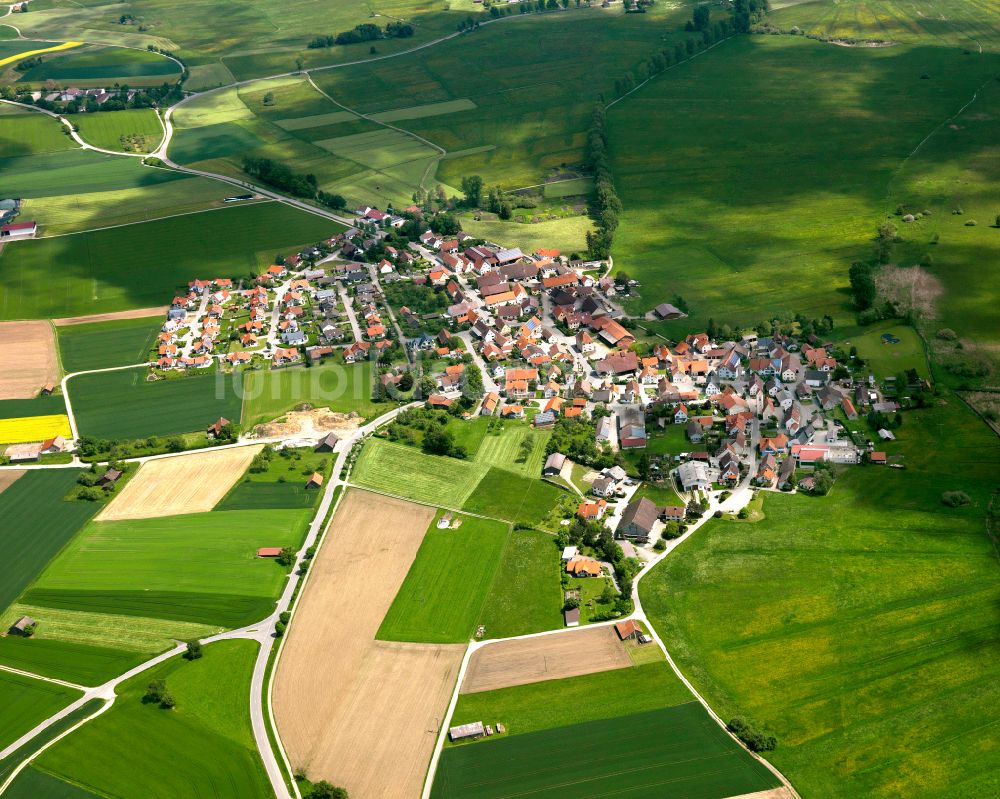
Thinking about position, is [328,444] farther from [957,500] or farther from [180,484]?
[957,500]

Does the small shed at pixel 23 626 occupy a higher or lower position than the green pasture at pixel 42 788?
higher

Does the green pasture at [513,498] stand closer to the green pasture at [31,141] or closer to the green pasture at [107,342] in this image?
the green pasture at [107,342]

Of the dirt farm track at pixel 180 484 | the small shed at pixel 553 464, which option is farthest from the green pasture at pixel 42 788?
the small shed at pixel 553 464

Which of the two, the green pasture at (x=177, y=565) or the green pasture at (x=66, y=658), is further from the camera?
the green pasture at (x=177, y=565)

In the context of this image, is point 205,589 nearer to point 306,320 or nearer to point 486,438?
point 486,438

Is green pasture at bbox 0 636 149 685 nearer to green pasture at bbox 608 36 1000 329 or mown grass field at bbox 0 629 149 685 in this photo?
mown grass field at bbox 0 629 149 685
